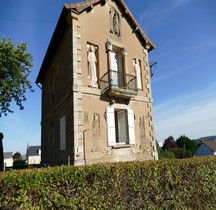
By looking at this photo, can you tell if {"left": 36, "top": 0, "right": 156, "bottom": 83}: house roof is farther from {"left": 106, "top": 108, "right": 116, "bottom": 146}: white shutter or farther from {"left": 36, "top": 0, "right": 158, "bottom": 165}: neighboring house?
{"left": 106, "top": 108, "right": 116, "bottom": 146}: white shutter

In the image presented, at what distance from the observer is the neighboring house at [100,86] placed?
864 cm

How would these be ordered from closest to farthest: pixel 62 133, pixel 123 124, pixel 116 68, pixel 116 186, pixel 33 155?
pixel 116 186 → pixel 62 133 → pixel 123 124 → pixel 116 68 → pixel 33 155

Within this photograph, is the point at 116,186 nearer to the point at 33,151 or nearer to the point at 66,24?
the point at 66,24

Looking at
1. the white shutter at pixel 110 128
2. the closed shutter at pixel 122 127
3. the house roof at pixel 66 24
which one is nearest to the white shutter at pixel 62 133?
the white shutter at pixel 110 128

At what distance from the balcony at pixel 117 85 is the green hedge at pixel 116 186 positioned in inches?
180

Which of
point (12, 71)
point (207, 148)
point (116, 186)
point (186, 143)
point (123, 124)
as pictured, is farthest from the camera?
point (207, 148)

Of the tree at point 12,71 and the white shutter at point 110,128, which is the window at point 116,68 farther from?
the tree at point 12,71

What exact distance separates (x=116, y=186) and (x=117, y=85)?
19.7 feet

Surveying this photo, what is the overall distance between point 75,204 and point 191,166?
146 inches

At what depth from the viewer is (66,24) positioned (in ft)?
32.5

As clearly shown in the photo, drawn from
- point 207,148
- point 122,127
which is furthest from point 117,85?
point 207,148

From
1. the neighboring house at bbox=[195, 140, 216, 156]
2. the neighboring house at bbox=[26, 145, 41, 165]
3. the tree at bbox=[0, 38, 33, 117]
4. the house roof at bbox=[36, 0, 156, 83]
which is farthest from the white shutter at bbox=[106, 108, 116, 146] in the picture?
the neighboring house at bbox=[26, 145, 41, 165]

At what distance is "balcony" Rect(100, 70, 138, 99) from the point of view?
31.2 feet

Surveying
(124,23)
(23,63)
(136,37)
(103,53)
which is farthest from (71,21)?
(23,63)
